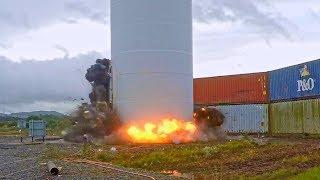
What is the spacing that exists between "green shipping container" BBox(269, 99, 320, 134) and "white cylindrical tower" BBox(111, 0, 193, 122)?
8.79 metres

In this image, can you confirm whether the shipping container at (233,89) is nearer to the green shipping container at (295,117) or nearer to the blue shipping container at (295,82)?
the blue shipping container at (295,82)

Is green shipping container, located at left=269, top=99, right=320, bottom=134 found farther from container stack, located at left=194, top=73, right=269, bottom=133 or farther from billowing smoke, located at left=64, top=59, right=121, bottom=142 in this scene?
billowing smoke, located at left=64, top=59, right=121, bottom=142

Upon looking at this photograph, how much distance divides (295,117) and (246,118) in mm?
7973

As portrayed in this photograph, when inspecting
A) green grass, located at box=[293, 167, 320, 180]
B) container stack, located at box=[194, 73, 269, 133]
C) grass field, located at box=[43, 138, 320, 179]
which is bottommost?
grass field, located at box=[43, 138, 320, 179]

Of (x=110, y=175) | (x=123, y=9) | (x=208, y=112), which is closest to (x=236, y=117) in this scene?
(x=208, y=112)

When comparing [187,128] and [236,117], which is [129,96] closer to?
[187,128]

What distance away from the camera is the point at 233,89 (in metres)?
47.2

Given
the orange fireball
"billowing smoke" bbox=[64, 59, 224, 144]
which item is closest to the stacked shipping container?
"billowing smoke" bbox=[64, 59, 224, 144]

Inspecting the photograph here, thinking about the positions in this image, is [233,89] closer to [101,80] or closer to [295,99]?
[295,99]

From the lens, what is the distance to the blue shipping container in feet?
113

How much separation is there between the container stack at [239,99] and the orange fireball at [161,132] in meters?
13.9

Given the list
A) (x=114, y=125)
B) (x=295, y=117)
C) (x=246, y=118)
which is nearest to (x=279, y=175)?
(x=114, y=125)

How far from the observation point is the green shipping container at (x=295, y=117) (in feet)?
112

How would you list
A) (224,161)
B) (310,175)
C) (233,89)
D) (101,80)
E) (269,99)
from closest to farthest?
(310,175) → (224,161) → (101,80) → (269,99) → (233,89)
